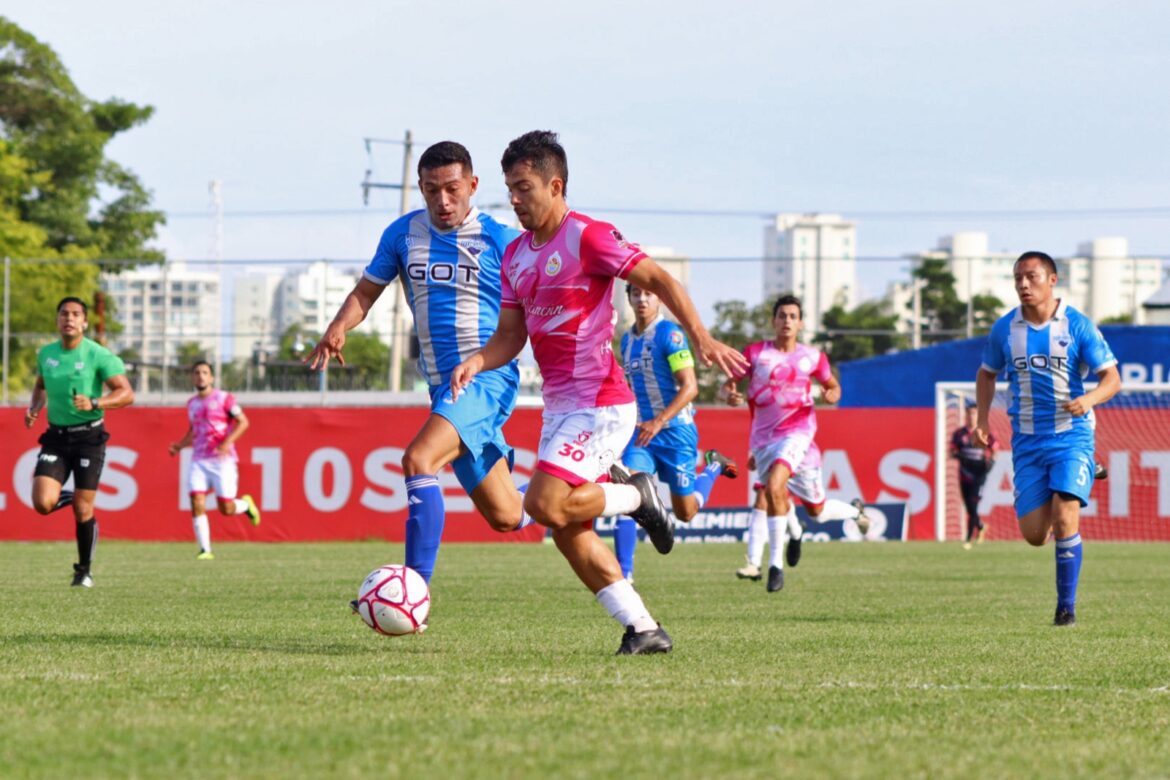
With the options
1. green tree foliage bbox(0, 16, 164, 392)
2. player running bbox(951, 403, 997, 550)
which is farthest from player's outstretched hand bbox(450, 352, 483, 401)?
green tree foliage bbox(0, 16, 164, 392)

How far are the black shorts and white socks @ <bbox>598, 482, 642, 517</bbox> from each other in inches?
276

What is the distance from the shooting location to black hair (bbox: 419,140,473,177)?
841 centimetres

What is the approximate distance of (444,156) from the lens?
8.41m

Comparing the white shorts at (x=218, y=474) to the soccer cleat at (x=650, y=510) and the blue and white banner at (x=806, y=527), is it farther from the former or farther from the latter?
the soccer cleat at (x=650, y=510)

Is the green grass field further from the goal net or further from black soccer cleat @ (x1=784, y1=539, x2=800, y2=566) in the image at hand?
the goal net

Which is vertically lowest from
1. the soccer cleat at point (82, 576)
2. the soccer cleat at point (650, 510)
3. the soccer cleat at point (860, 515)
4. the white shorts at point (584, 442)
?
the soccer cleat at point (82, 576)

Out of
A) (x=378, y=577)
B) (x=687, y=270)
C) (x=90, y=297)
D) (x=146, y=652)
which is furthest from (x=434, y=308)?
(x=90, y=297)

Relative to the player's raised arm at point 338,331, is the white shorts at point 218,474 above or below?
below

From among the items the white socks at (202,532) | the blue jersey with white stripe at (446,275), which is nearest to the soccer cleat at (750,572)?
the blue jersey with white stripe at (446,275)

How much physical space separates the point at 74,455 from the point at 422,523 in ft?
19.5

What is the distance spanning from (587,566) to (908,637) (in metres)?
2.19

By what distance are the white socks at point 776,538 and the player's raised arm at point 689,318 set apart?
6722 millimetres

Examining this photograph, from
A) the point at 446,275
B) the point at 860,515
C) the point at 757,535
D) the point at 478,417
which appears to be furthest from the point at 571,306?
the point at 860,515

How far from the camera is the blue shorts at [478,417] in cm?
851
